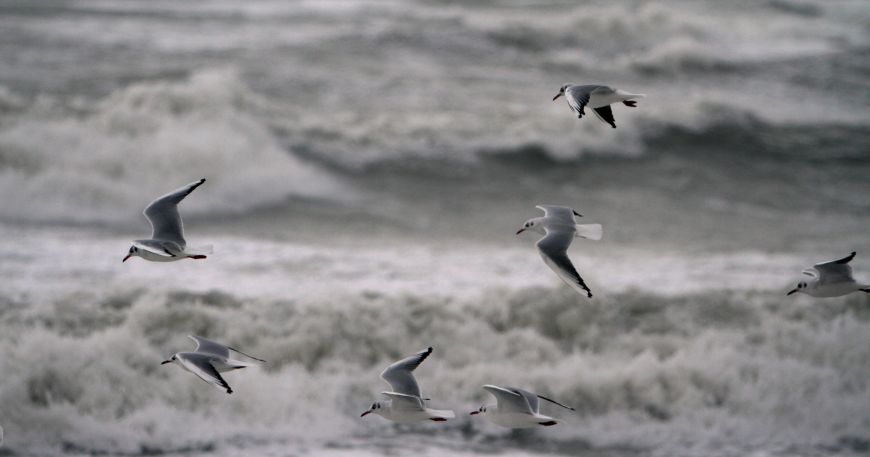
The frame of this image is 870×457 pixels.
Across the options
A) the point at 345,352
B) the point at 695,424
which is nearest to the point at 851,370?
the point at 695,424

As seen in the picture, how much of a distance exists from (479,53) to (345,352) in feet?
32.1

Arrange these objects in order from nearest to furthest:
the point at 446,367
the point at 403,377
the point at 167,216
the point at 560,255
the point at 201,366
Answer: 1. the point at 201,366
2. the point at 560,255
3. the point at 403,377
4. the point at 167,216
5. the point at 446,367

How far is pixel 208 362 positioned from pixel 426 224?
20.0 feet

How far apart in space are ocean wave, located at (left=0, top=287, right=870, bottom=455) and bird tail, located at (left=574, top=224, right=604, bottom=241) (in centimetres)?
181

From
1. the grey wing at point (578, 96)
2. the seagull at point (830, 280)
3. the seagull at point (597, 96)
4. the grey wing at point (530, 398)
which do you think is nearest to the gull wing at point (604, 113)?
the seagull at point (597, 96)

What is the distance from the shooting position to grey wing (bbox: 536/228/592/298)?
172 inches

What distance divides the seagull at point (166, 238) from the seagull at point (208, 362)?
380 mm

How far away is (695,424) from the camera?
21.2 feet

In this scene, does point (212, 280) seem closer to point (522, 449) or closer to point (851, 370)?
point (522, 449)

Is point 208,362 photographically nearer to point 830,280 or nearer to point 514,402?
point 514,402

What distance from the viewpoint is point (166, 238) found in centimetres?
497

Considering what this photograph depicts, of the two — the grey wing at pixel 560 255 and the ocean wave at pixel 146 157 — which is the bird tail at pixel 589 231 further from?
the ocean wave at pixel 146 157

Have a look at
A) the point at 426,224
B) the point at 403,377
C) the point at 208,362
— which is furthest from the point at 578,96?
the point at 426,224

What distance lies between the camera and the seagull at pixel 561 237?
4.43m
